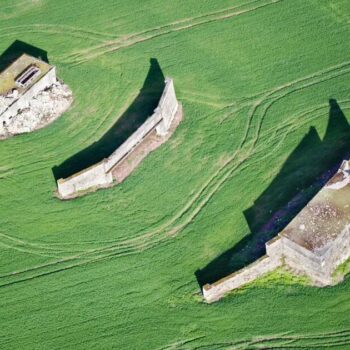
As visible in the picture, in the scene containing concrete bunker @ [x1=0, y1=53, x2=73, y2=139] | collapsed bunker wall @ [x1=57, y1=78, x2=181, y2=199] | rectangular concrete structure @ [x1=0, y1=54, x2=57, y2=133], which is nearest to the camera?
collapsed bunker wall @ [x1=57, y1=78, x2=181, y2=199]

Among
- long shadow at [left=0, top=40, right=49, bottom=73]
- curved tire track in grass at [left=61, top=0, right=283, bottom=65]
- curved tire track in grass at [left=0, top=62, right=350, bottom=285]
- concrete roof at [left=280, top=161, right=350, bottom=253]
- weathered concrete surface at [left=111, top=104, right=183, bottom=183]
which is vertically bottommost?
concrete roof at [left=280, top=161, right=350, bottom=253]

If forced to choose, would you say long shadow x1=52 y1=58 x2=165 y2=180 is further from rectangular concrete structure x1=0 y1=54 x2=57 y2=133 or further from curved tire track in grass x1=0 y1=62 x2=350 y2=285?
curved tire track in grass x1=0 y1=62 x2=350 y2=285

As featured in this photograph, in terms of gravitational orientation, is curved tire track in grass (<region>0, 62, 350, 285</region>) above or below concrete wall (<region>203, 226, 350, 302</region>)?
above

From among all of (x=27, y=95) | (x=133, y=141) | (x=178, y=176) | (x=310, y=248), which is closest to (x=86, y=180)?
(x=133, y=141)

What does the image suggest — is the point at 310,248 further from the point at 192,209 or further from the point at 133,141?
the point at 133,141

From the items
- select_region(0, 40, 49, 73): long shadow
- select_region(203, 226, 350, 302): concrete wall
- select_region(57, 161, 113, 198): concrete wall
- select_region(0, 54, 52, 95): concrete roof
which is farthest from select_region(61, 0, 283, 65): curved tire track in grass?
select_region(203, 226, 350, 302): concrete wall

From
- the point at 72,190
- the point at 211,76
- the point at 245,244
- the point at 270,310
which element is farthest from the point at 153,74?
the point at 270,310
